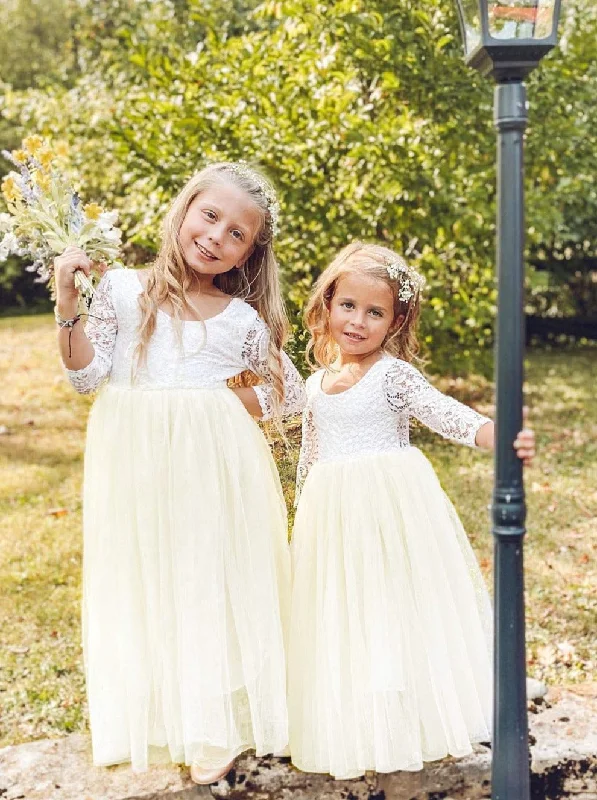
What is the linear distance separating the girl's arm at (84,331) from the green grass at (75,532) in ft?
2.31

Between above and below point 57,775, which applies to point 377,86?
above

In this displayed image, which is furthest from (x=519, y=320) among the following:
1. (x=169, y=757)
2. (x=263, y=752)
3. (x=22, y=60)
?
(x=22, y=60)

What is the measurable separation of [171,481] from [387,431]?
63 centimetres

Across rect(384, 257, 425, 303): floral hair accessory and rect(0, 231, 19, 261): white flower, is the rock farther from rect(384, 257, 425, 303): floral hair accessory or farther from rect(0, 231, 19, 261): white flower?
rect(0, 231, 19, 261): white flower

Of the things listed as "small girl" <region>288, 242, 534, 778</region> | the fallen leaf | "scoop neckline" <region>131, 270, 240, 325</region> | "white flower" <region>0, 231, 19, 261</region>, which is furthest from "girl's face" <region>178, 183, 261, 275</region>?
the fallen leaf

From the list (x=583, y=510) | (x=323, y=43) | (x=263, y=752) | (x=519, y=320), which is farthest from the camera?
(x=323, y=43)

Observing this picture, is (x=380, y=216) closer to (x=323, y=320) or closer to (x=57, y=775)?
(x=323, y=320)

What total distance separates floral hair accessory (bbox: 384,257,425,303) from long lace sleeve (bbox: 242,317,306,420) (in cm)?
37

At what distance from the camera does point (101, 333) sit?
2568mm

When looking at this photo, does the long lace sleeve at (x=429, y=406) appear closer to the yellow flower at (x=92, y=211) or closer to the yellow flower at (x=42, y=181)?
the yellow flower at (x=92, y=211)

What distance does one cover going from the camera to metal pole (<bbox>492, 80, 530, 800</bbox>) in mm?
1969

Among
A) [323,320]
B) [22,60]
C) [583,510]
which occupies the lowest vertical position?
[583,510]

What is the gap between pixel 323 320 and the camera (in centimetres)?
284

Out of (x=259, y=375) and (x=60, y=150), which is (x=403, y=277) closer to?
(x=259, y=375)
